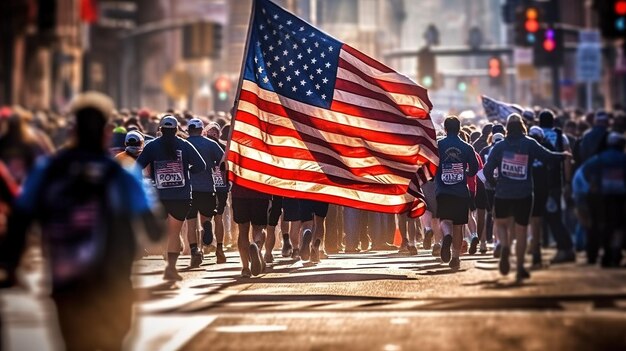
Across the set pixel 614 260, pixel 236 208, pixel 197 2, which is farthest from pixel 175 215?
pixel 197 2

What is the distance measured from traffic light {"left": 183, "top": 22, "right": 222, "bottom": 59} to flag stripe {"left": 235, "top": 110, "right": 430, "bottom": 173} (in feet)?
146

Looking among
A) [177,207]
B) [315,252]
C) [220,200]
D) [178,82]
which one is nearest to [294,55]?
[177,207]

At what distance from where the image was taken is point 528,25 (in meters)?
40.1

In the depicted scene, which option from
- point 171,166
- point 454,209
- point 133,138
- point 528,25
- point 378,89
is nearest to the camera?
point 171,166

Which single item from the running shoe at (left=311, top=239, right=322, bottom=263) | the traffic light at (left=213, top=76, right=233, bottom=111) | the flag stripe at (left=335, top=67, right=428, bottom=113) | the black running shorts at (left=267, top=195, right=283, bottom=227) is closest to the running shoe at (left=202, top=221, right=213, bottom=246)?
the black running shorts at (left=267, top=195, right=283, bottom=227)

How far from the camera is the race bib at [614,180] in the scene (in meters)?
20.9

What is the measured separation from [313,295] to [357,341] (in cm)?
426

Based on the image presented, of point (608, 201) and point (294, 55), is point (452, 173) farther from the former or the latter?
point (294, 55)

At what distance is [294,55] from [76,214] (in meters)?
11.2

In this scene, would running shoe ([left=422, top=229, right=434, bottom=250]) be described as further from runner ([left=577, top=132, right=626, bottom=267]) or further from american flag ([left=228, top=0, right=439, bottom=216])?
american flag ([left=228, top=0, right=439, bottom=216])

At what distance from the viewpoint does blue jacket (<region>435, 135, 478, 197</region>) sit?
2205 centimetres

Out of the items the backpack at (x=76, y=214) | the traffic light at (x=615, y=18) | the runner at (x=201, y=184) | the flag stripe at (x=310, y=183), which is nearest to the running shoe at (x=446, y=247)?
the flag stripe at (x=310, y=183)

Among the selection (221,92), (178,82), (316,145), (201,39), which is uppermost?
(201,39)

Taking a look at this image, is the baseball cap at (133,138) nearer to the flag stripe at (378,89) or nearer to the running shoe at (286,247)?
the flag stripe at (378,89)
